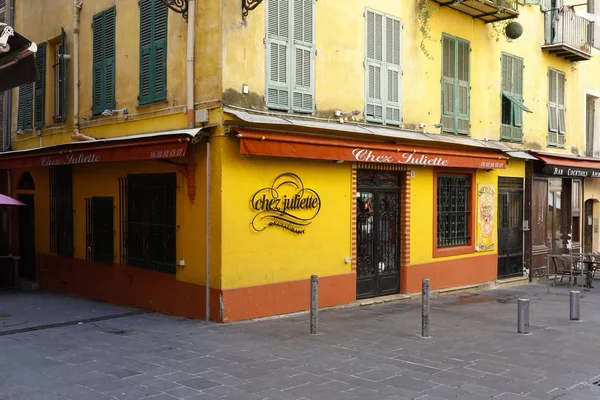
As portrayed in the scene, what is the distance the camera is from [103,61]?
12.5 metres

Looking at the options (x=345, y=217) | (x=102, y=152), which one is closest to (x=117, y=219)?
(x=102, y=152)

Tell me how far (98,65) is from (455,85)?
8.18m

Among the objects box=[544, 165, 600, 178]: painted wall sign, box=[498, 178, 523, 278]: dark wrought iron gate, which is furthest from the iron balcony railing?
box=[498, 178, 523, 278]: dark wrought iron gate

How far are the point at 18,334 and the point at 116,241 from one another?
10.7 ft

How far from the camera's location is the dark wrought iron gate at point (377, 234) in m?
12.5

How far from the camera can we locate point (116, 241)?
487 inches

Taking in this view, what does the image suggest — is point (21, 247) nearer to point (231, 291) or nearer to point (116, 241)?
point (116, 241)

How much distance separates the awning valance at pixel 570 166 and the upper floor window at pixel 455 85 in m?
3.21

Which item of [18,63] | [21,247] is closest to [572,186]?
[21,247]

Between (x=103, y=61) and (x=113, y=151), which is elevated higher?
(x=103, y=61)

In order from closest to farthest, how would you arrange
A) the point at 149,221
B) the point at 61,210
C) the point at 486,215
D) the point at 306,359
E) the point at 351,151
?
1. the point at 306,359
2. the point at 351,151
3. the point at 149,221
4. the point at 61,210
5. the point at 486,215

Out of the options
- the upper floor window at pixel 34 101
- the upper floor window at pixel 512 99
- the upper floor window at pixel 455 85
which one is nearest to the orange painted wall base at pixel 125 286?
the upper floor window at pixel 34 101

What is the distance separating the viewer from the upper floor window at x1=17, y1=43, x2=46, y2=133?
14599 millimetres

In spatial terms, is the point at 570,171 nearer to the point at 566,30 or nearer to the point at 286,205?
the point at 566,30
